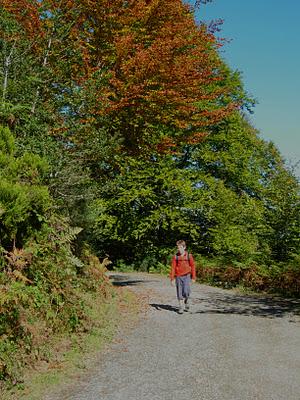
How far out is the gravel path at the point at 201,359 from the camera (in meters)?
6.01

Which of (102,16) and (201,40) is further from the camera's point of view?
(201,40)

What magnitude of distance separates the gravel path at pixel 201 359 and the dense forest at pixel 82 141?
122 centimetres

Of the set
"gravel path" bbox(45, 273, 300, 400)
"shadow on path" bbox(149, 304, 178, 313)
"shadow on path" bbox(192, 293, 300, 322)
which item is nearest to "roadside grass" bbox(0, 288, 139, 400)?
"gravel path" bbox(45, 273, 300, 400)

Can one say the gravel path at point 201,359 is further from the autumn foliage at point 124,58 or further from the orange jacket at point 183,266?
→ the autumn foliage at point 124,58

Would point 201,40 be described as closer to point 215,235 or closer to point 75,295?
point 75,295

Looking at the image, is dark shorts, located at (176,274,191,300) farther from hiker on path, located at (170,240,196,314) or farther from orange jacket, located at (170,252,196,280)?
orange jacket, located at (170,252,196,280)

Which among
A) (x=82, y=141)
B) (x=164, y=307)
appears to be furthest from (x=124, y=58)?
(x=164, y=307)

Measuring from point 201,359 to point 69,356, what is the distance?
7.00ft

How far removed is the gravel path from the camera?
6012 millimetres

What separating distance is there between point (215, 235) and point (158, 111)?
45.4 ft

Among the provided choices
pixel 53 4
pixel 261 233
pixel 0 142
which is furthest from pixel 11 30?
pixel 261 233

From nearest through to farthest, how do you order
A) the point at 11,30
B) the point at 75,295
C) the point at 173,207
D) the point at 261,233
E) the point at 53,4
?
the point at 75,295 → the point at 11,30 → the point at 53,4 → the point at 261,233 → the point at 173,207

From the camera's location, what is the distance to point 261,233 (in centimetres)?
1894

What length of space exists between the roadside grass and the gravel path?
19cm
